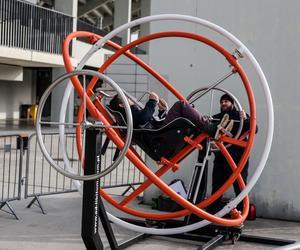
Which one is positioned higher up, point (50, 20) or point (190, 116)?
point (50, 20)

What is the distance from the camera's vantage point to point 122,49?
19.2 ft

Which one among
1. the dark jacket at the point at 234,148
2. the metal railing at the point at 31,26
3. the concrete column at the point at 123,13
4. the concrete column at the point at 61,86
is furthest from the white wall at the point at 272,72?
the concrete column at the point at 123,13

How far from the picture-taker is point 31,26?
19125mm

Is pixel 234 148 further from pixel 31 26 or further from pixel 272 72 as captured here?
pixel 31 26

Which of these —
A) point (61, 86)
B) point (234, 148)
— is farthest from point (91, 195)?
point (61, 86)

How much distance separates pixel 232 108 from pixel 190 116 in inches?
64.0

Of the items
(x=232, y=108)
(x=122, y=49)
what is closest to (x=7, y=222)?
(x=122, y=49)

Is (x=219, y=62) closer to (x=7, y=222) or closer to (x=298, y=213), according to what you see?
(x=298, y=213)

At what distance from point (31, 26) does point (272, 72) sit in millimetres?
13658

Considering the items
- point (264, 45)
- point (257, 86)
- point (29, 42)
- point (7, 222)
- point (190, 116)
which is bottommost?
point (7, 222)

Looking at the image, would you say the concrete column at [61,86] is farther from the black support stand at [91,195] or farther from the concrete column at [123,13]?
the black support stand at [91,195]

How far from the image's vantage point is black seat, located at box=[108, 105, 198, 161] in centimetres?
525

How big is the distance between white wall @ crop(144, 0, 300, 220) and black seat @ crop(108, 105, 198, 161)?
2366 mm

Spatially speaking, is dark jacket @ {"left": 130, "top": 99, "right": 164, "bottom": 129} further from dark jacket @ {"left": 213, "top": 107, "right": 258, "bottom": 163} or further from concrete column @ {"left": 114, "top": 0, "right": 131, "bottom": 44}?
concrete column @ {"left": 114, "top": 0, "right": 131, "bottom": 44}
